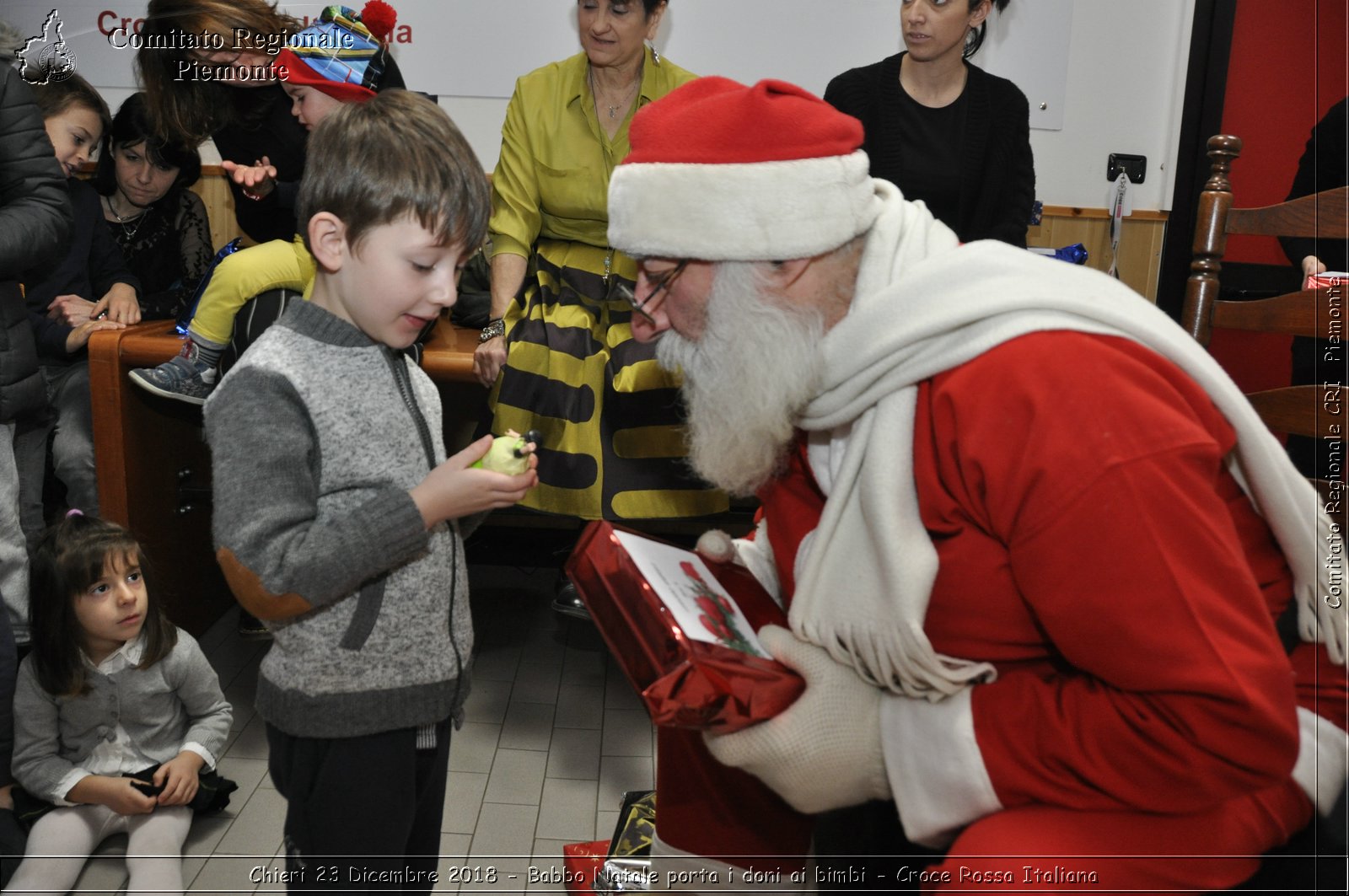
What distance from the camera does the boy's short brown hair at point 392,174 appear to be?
139 cm

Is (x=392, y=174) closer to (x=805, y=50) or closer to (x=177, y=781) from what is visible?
(x=177, y=781)

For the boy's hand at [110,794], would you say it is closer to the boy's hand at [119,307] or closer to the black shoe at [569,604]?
the black shoe at [569,604]

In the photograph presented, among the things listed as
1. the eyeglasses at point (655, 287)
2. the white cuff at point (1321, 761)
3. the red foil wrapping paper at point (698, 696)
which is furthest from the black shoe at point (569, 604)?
the white cuff at point (1321, 761)

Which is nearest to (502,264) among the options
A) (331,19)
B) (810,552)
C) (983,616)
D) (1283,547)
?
(331,19)

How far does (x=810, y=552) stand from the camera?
1.44 meters

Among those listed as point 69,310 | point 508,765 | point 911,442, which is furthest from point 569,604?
point 911,442

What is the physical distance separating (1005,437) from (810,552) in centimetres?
33

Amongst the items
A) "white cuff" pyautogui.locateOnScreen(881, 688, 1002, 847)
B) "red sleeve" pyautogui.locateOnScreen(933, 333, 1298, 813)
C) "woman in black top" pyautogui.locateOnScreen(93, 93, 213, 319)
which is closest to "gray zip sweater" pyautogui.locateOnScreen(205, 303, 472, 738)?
"white cuff" pyautogui.locateOnScreen(881, 688, 1002, 847)

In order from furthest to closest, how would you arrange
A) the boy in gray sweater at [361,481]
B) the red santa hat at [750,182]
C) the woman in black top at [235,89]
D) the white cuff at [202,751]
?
the woman in black top at [235,89] → the white cuff at [202,751] → the red santa hat at [750,182] → the boy in gray sweater at [361,481]

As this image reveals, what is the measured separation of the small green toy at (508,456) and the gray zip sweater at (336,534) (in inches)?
4.5

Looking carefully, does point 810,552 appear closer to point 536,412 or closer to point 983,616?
point 983,616

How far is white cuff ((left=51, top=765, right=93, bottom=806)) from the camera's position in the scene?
2.12 m

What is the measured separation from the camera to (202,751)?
2256mm

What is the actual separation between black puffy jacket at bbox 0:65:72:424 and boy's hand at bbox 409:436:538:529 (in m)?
1.40
